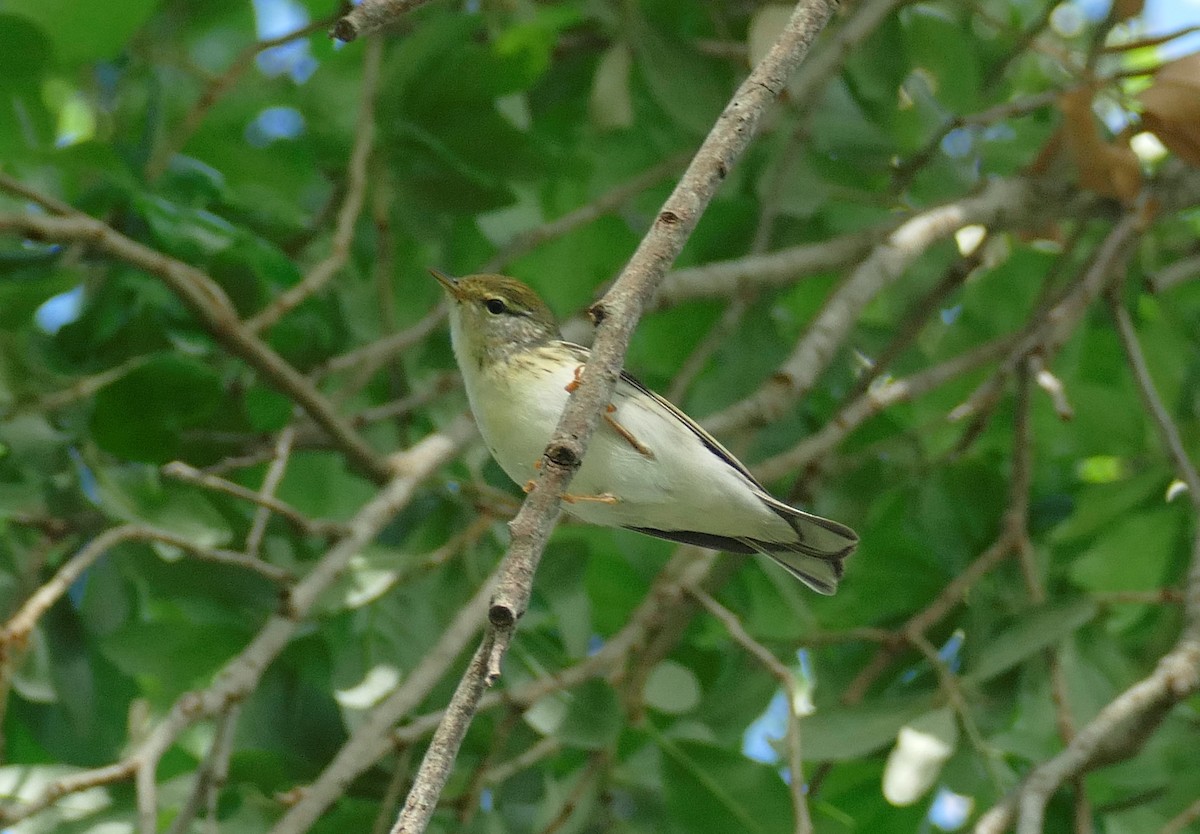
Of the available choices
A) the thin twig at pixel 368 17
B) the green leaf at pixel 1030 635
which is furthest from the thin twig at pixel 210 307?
the green leaf at pixel 1030 635

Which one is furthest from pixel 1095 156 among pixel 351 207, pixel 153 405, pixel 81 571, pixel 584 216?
pixel 81 571

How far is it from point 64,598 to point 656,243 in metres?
2.28

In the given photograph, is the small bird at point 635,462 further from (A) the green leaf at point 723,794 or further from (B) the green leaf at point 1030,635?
(A) the green leaf at point 723,794

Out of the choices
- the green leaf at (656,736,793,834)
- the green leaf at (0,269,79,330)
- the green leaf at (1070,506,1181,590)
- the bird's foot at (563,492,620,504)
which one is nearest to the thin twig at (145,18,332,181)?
the green leaf at (0,269,79,330)

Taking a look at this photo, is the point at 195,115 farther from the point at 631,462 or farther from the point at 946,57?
the point at 946,57

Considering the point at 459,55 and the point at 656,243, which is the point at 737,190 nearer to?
the point at 459,55

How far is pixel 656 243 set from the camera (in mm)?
2123

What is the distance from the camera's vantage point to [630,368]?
4.87 meters

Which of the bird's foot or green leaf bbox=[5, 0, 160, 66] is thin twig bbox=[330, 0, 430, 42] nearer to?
the bird's foot

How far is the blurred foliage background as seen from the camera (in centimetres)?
340

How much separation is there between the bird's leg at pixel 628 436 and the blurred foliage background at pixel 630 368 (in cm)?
43

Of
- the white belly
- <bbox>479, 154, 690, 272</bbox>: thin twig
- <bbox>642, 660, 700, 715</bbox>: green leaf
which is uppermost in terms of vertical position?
<bbox>479, 154, 690, 272</bbox>: thin twig

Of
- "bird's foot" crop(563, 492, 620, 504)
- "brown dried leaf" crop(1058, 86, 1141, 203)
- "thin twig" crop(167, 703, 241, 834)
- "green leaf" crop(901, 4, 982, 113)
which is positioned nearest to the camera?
"thin twig" crop(167, 703, 241, 834)

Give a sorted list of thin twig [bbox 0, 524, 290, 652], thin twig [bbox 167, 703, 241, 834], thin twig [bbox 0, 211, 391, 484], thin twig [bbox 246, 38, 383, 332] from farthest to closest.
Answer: thin twig [bbox 246, 38, 383, 332] → thin twig [bbox 0, 211, 391, 484] → thin twig [bbox 167, 703, 241, 834] → thin twig [bbox 0, 524, 290, 652]
